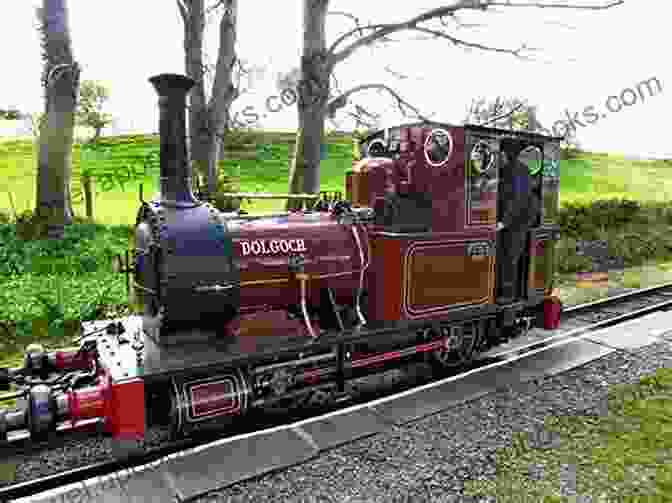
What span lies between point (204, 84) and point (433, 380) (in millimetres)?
8507

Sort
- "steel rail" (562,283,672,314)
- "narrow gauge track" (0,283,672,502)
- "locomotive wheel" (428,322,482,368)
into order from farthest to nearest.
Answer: "steel rail" (562,283,672,314) → "locomotive wheel" (428,322,482,368) → "narrow gauge track" (0,283,672,502)

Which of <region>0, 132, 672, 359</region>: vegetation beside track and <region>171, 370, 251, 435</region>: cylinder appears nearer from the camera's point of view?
<region>171, 370, 251, 435</region>: cylinder

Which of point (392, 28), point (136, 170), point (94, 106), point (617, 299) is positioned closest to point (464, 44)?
point (392, 28)

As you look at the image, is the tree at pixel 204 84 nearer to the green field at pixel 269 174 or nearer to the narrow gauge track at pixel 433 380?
the green field at pixel 269 174

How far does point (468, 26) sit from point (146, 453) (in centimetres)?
1039

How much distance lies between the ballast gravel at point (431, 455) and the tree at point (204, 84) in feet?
25.4

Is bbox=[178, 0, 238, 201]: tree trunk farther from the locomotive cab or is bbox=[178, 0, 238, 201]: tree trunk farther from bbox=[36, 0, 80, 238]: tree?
the locomotive cab

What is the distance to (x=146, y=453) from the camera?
439 centimetres

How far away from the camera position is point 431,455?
4422 mm

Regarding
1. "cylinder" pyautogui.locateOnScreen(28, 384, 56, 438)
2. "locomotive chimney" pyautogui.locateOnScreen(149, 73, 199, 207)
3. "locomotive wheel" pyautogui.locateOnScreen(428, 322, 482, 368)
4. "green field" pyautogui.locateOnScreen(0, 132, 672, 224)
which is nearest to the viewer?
"cylinder" pyautogui.locateOnScreen(28, 384, 56, 438)

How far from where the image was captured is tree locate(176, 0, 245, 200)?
10891mm

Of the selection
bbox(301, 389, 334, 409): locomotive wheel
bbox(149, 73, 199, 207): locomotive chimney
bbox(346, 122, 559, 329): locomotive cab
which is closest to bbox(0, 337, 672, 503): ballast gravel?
bbox(301, 389, 334, 409): locomotive wheel

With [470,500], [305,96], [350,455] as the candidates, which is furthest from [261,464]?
[305,96]

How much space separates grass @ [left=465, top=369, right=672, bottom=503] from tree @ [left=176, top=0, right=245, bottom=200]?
27.9 ft
